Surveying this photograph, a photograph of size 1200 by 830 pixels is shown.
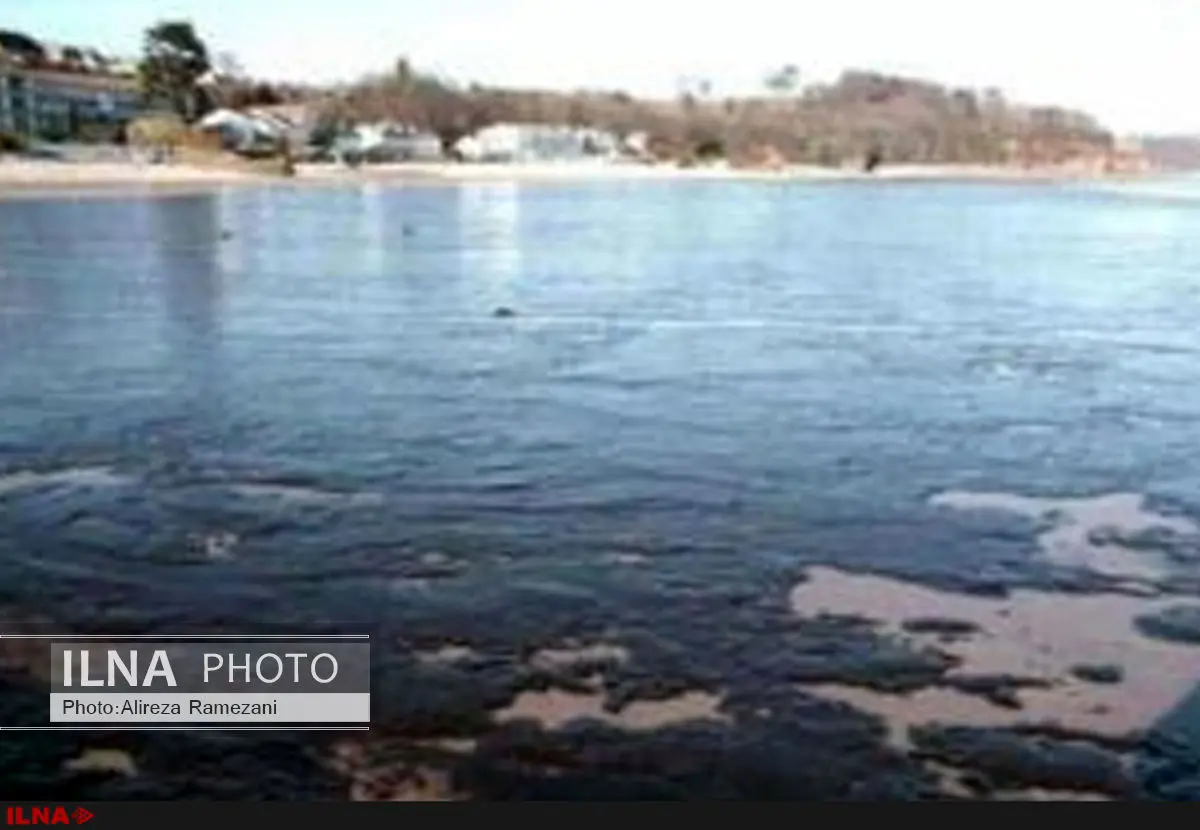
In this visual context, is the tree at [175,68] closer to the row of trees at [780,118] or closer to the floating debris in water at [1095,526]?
the row of trees at [780,118]

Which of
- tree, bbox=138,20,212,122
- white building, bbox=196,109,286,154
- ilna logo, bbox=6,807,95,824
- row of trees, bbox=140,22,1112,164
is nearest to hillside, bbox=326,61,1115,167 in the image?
row of trees, bbox=140,22,1112,164

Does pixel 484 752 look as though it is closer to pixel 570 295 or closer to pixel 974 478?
pixel 974 478

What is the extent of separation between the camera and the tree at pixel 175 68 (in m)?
48.8

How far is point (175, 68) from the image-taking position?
52.5 metres

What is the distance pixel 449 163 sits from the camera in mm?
71438

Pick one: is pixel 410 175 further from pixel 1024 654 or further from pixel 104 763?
pixel 104 763

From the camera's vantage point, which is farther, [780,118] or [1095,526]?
[780,118]

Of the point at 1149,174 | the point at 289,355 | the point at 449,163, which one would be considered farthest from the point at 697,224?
the point at 1149,174

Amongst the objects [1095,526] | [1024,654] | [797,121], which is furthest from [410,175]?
[1024,654]

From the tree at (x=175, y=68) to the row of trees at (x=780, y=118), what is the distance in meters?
13.5

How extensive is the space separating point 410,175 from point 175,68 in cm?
1270

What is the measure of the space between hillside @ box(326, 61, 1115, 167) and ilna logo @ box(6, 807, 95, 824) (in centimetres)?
7280

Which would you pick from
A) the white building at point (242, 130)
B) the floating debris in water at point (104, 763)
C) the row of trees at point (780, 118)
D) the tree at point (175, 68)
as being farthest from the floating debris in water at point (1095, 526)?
the row of trees at point (780, 118)

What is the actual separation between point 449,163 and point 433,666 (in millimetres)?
68806
